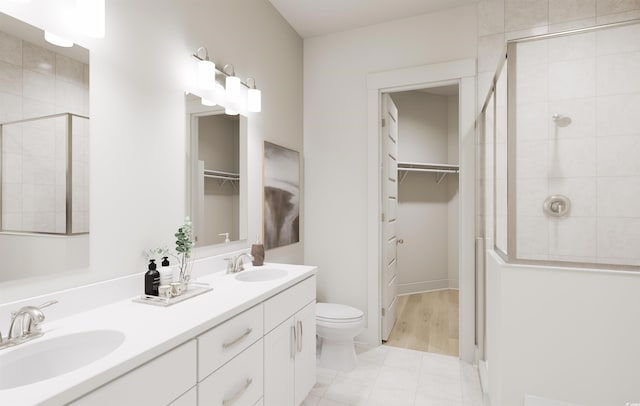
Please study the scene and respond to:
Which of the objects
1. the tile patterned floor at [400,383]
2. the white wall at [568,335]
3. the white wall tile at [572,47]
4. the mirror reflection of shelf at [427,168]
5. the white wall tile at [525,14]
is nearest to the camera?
the white wall at [568,335]

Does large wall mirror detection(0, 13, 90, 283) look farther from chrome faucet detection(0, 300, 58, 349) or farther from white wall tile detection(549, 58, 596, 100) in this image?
white wall tile detection(549, 58, 596, 100)

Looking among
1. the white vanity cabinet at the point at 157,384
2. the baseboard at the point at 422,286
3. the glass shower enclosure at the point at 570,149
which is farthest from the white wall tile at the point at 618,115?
the baseboard at the point at 422,286

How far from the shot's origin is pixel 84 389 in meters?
0.73

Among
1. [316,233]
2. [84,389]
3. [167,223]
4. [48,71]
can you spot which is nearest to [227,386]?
[84,389]

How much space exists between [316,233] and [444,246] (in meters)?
2.36

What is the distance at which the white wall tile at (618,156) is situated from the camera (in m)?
1.69

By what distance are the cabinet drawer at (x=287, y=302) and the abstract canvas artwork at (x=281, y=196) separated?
2.19 feet

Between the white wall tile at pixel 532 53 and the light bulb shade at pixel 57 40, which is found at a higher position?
the white wall tile at pixel 532 53

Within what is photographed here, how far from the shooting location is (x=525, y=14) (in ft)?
8.04

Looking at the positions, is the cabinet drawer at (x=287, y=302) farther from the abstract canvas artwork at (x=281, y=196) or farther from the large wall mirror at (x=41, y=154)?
the large wall mirror at (x=41, y=154)

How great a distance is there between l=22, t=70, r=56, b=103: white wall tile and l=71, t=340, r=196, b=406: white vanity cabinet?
96 cm

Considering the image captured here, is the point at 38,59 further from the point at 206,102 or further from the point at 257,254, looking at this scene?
the point at 257,254

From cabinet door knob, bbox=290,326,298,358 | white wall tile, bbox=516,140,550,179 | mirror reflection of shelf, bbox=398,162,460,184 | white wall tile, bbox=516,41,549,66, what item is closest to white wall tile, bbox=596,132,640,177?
white wall tile, bbox=516,140,550,179

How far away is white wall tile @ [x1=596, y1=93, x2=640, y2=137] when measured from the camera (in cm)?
172
